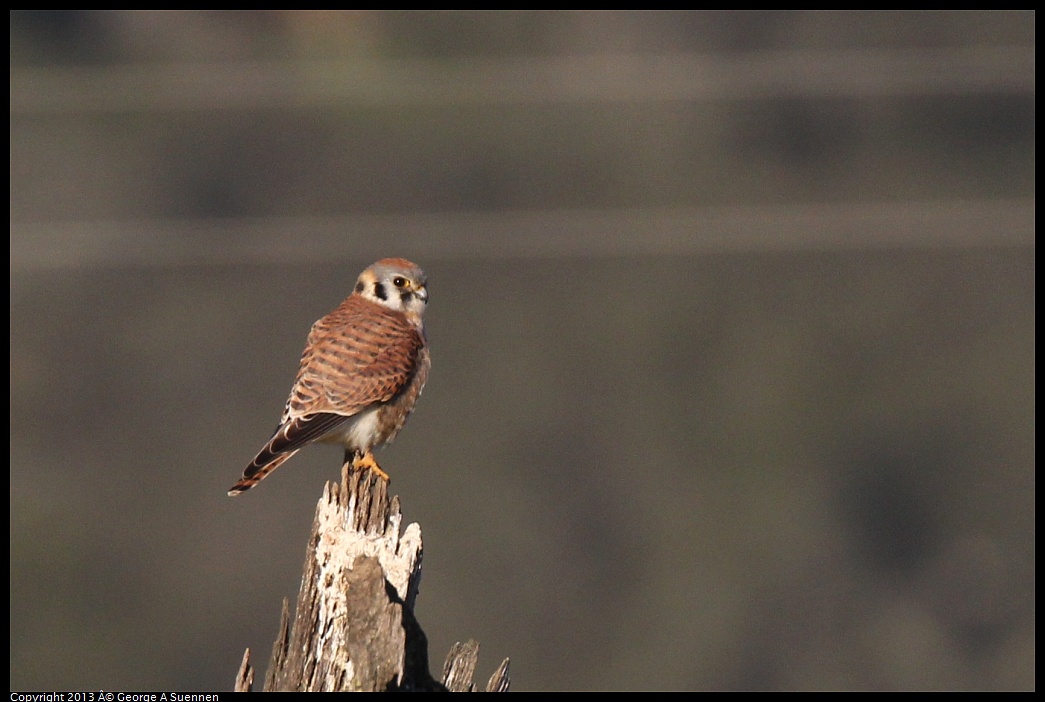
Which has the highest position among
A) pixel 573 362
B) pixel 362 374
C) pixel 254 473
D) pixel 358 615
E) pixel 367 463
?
pixel 573 362

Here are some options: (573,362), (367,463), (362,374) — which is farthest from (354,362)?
(573,362)

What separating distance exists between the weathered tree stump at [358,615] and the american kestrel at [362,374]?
46 centimetres

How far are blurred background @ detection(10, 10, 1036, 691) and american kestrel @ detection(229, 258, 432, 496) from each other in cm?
281

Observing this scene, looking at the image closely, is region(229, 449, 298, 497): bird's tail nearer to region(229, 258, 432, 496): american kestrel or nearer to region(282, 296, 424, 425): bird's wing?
region(229, 258, 432, 496): american kestrel

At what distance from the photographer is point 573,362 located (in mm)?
7508

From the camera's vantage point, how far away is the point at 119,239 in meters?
7.78

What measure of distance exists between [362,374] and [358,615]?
1179mm

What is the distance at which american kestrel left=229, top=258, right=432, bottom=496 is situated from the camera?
3.45 m

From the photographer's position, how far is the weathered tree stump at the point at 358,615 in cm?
246

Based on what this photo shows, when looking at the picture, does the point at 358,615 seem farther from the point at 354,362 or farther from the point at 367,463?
the point at 354,362

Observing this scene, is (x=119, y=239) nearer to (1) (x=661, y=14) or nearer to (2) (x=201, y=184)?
(2) (x=201, y=184)

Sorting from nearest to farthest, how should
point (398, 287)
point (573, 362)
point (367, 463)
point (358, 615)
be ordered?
point (358, 615)
point (367, 463)
point (398, 287)
point (573, 362)

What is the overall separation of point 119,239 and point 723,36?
4.38 m

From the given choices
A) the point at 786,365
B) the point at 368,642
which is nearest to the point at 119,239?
the point at 786,365
